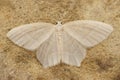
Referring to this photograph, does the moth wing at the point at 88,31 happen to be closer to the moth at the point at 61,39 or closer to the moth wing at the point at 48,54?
the moth at the point at 61,39

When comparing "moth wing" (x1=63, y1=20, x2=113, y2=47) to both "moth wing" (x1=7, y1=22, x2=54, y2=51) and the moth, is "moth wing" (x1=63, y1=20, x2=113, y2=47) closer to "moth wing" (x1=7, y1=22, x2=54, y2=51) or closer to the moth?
the moth

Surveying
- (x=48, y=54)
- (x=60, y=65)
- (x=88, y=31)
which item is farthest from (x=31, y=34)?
(x=88, y=31)

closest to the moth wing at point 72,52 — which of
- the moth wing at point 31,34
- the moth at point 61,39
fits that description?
the moth at point 61,39

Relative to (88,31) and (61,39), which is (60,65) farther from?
(88,31)

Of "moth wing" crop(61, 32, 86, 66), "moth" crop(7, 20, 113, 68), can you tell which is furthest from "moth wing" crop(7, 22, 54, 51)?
"moth wing" crop(61, 32, 86, 66)

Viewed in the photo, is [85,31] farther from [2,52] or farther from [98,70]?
[2,52]
